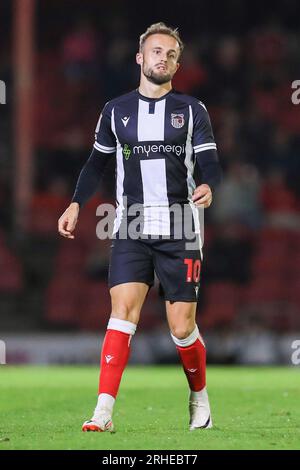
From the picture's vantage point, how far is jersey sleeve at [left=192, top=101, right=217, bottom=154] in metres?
7.05

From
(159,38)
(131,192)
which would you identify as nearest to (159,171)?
(131,192)

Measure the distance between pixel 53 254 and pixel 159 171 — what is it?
362 inches

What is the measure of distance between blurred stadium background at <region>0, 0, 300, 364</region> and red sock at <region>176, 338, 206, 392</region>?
259 inches

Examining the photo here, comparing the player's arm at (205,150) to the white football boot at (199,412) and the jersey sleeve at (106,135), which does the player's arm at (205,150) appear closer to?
the jersey sleeve at (106,135)

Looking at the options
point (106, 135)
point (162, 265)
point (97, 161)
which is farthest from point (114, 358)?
point (106, 135)

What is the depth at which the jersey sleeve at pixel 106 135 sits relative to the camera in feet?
23.8

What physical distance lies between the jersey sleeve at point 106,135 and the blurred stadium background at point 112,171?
6.63m

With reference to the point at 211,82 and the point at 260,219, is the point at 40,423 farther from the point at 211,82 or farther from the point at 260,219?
the point at 211,82

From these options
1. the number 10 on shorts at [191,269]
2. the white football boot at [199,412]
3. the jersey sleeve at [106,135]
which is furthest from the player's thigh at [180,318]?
the jersey sleeve at [106,135]

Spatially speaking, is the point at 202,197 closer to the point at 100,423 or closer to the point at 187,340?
the point at 187,340

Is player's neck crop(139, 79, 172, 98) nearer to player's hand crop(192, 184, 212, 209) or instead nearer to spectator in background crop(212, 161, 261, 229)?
player's hand crop(192, 184, 212, 209)

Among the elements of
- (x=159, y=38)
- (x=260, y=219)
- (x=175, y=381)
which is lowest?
(x=175, y=381)

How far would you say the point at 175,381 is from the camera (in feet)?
37.4

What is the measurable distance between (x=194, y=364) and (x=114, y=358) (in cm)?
53
